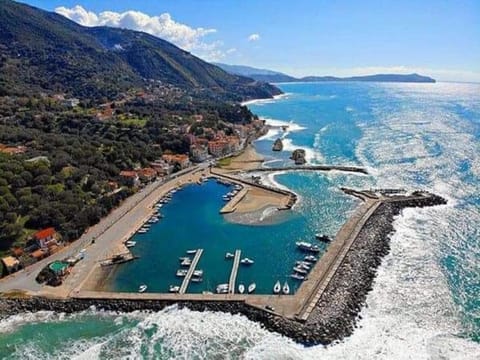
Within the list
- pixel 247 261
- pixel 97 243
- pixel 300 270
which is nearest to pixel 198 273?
pixel 247 261

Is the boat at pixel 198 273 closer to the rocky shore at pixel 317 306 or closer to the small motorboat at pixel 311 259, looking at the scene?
the rocky shore at pixel 317 306

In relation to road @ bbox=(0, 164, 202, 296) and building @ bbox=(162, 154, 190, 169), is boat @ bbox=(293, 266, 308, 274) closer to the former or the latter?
road @ bbox=(0, 164, 202, 296)

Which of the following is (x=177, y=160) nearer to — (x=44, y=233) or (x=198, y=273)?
(x=44, y=233)

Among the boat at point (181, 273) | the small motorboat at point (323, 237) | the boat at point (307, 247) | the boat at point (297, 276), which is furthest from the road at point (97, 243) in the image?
the small motorboat at point (323, 237)

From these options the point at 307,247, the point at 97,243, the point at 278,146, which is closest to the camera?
the point at 307,247

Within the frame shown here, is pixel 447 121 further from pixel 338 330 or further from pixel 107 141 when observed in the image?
pixel 338 330

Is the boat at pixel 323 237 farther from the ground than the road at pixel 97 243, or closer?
→ closer

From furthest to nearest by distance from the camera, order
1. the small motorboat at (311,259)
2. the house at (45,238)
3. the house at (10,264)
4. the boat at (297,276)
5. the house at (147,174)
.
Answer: the house at (147,174) < the house at (45,238) < the small motorboat at (311,259) < the house at (10,264) < the boat at (297,276)
